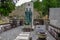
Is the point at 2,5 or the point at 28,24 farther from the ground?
the point at 2,5

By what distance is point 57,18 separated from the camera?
30.0 metres

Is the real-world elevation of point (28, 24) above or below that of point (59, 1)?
below

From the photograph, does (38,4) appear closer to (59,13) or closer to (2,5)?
(2,5)

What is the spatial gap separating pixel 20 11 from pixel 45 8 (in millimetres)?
9588

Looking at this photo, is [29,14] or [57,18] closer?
[57,18]

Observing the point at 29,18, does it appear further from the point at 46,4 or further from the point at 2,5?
the point at 46,4

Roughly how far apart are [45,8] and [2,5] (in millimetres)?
24330

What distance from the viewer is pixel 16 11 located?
256 feet

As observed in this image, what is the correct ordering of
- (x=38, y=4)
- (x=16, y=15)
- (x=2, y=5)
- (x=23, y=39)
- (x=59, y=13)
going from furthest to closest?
(x=38, y=4) < (x=16, y=15) < (x=2, y=5) < (x=59, y=13) < (x=23, y=39)

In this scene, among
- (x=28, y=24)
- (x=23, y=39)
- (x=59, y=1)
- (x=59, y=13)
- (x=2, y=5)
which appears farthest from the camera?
(x=59, y=1)

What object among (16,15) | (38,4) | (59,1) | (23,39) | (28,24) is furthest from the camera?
(38,4)

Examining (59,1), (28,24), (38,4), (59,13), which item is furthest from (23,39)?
(38,4)

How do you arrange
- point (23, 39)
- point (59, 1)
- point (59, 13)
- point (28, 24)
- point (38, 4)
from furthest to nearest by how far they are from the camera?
point (38, 4), point (59, 1), point (28, 24), point (59, 13), point (23, 39)

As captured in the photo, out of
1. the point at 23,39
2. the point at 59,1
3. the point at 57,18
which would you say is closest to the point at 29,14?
the point at 57,18
